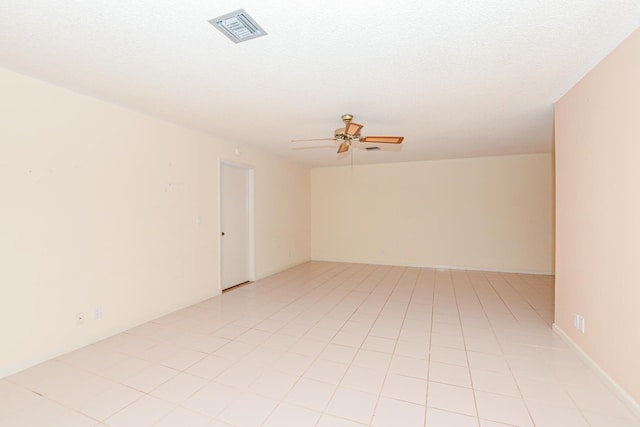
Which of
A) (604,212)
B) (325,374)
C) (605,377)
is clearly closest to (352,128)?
(604,212)

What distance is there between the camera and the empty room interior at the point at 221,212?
1.74 metres

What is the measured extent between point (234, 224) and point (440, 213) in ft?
13.8

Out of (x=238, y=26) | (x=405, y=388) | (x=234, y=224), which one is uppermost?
(x=238, y=26)

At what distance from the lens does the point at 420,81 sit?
246cm

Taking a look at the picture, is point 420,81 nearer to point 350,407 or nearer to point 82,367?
point 350,407

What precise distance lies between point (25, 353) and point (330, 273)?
4277 mm

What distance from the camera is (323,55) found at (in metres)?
2.03

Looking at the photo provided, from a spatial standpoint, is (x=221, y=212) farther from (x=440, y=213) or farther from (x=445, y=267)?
(x=445, y=267)

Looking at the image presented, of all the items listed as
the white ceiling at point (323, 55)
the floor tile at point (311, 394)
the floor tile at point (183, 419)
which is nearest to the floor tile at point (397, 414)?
the floor tile at point (311, 394)

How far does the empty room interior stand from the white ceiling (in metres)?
0.02

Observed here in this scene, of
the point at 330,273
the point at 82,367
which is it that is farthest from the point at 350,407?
the point at 330,273

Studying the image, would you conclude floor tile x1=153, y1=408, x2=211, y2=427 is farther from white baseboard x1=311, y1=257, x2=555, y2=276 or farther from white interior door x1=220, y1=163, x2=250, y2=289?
white baseboard x1=311, y1=257, x2=555, y2=276

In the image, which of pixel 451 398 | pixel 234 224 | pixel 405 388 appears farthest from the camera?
pixel 234 224

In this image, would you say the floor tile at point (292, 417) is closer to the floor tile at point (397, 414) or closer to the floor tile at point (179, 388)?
the floor tile at point (397, 414)
